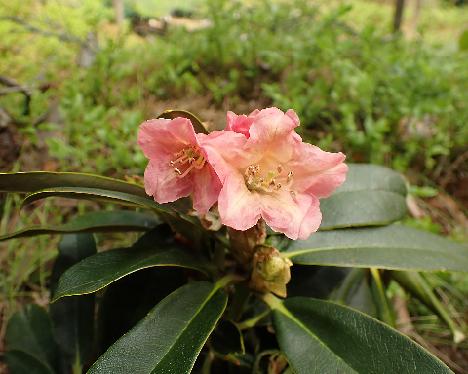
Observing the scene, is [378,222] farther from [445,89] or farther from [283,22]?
[283,22]

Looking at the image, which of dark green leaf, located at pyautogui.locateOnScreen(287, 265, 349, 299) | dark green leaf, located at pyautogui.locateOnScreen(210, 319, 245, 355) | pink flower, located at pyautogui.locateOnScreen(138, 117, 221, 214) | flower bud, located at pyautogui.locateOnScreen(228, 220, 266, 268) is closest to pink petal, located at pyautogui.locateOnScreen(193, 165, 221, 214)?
Answer: pink flower, located at pyautogui.locateOnScreen(138, 117, 221, 214)

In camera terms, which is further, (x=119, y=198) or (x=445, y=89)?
(x=445, y=89)

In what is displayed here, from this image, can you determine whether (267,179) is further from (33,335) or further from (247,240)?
(33,335)

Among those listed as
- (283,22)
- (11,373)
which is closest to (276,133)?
(11,373)

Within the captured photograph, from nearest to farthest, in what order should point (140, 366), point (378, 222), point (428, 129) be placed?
point (140, 366) → point (378, 222) → point (428, 129)

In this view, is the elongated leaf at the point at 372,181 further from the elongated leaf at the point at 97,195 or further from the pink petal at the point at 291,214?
the elongated leaf at the point at 97,195

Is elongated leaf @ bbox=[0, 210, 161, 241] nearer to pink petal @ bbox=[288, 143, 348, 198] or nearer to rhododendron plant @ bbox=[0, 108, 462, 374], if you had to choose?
rhododendron plant @ bbox=[0, 108, 462, 374]

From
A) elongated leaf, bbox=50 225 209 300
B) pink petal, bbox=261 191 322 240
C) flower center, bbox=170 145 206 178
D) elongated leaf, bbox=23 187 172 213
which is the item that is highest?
flower center, bbox=170 145 206 178
